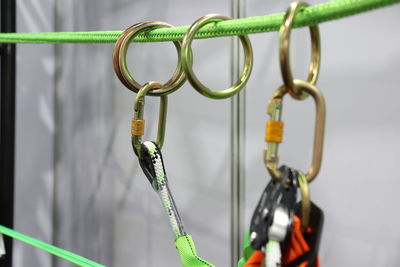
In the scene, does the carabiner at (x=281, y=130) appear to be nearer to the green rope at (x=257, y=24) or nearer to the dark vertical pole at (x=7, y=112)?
the green rope at (x=257, y=24)

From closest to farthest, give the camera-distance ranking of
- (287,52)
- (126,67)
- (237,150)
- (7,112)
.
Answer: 1. (287,52)
2. (126,67)
3. (237,150)
4. (7,112)

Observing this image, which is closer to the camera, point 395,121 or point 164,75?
point 395,121

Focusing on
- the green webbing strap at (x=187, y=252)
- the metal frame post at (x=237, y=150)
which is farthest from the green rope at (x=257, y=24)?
the metal frame post at (x=237, y=150)

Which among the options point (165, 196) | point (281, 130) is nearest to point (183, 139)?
point (165, 196)

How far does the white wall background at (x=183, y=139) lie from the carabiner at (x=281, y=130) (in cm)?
43

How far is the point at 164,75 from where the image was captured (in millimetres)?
863

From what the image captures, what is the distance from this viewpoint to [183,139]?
840 millimetres

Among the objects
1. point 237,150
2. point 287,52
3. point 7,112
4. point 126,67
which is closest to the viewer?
point 287,52

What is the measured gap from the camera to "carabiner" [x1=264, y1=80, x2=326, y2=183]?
0.18 m

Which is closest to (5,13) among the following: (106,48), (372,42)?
(106,48)

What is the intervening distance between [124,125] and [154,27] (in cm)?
68

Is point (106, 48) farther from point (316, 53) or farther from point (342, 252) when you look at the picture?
point (316, 53)

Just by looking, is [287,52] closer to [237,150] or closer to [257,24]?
[257,24]

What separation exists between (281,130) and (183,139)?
0.66 metres
